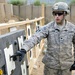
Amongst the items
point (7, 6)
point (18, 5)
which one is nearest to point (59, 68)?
point (7, 6)

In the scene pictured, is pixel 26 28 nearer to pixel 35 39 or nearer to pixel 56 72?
pixel 56 72

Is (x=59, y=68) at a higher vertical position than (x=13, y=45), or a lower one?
lower

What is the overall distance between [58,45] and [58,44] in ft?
0.05

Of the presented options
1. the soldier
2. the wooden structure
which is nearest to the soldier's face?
the soldier

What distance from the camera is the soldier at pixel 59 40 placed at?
412cm

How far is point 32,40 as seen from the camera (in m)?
3.92

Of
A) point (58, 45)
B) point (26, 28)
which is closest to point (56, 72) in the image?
point (58, 45)

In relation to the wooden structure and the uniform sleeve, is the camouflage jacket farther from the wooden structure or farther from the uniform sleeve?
the wooden structure

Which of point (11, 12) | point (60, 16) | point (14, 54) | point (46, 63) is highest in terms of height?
point (60, 16)

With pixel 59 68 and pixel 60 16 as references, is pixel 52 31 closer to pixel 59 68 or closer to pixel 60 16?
pixel 60 16

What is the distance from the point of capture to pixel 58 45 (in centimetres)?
420

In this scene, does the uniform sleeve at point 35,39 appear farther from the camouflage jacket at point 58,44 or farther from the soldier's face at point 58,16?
the soldier's face at point 58,16

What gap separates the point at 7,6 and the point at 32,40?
14632 mm

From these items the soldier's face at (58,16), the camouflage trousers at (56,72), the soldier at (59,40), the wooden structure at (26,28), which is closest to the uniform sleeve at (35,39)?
the soldier at (59,40)
